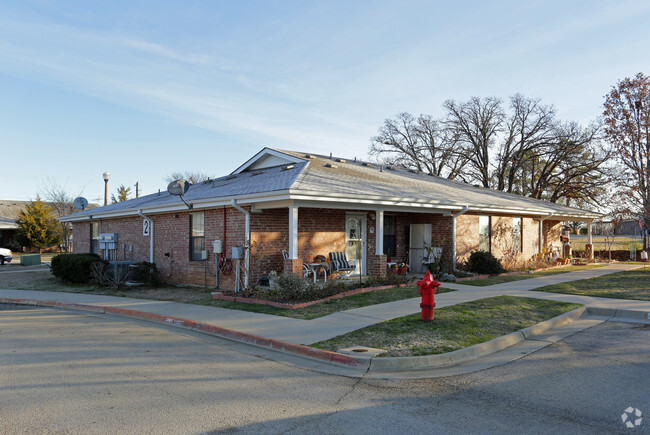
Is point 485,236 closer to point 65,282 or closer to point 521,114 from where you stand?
point 65,282

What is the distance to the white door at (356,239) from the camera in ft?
52.4

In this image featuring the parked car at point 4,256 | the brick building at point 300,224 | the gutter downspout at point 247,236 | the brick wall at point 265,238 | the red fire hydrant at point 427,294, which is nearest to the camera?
the red fire hydrant at point 427,294

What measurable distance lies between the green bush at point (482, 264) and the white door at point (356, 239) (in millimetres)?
4013

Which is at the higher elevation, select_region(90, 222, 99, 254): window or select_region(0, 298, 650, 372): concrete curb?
select_region(90, 222, 99, 254): window

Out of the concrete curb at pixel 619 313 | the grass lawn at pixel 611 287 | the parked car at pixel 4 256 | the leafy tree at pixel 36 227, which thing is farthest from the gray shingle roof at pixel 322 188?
the leafy tree at pixel 36 227

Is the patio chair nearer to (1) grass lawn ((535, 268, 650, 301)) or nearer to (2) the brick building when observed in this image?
(2) the brick building

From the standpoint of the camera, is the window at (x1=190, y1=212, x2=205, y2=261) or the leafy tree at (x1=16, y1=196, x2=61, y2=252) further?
the leafy tree at (x1=16, y1=196, x2=61, y2=252)

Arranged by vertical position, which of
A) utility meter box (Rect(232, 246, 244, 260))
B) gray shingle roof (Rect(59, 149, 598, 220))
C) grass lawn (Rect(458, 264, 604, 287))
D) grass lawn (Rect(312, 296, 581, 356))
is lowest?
grass lawn (Rect(312, 296, 581, 356))

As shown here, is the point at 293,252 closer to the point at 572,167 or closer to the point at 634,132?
the point at 634,132

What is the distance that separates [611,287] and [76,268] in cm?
1784

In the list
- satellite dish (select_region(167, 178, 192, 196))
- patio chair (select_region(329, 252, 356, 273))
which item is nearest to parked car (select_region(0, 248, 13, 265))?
satellite dish (select_region(167, 178, 192, 196))

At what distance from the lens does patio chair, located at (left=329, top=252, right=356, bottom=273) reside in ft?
47.8

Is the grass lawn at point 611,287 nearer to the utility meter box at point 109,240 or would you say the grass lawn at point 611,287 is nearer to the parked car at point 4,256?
the utility meter box at point 109,240

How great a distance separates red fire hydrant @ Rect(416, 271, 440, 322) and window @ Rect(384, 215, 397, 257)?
29.4 ft
